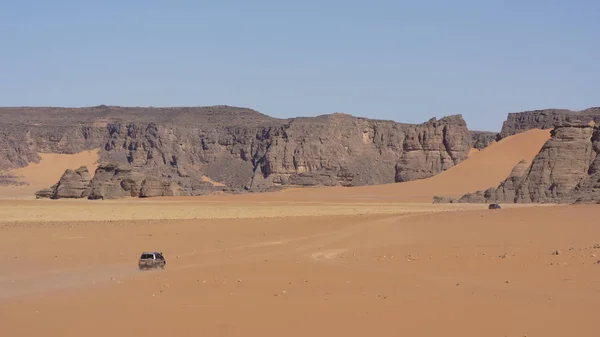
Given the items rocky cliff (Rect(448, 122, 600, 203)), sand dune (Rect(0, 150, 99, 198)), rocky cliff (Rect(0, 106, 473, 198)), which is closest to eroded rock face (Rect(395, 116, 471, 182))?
rocky cliff (Rect(0, 106, 473, 198))

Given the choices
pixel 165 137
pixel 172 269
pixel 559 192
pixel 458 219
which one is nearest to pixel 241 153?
pixel 165 137

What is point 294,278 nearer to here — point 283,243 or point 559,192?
point 283,243

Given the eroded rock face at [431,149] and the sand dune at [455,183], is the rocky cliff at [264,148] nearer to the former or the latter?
the eroded rock face at [431,149]

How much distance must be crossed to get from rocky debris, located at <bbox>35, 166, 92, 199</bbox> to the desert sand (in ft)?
143

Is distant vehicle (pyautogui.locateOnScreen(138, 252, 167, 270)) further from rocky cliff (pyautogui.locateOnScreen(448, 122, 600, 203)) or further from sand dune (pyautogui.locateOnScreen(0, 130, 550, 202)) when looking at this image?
sand dune (pyautogui.locateOnScreen(0, 130, 550, 202))

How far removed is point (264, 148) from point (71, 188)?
5994cm

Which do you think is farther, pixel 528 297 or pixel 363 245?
pixel 363 245

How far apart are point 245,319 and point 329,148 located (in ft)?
366

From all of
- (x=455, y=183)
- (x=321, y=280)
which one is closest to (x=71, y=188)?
(x=455, y=183)

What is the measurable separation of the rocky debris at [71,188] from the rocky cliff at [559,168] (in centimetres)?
3797

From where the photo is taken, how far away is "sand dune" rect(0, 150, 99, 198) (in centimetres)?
12013

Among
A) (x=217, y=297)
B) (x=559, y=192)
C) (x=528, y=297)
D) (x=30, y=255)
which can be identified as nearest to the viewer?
(x=528, y=297)

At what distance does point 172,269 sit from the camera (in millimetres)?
21156

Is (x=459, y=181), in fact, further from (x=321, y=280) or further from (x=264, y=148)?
(x=321, y=280)
